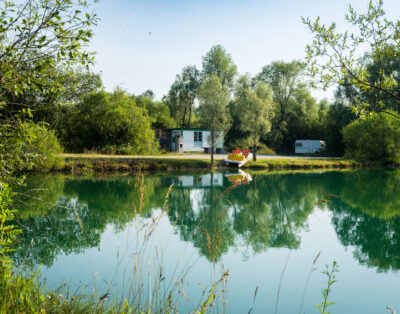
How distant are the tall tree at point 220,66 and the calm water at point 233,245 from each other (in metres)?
33.0

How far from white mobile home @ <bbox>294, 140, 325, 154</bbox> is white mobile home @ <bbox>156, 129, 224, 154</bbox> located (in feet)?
32.3

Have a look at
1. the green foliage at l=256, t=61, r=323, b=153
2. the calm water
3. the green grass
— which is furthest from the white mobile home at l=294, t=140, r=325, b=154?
the calm water

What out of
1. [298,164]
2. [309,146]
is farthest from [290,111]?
[298,164]

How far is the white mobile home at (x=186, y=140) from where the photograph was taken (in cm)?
3728

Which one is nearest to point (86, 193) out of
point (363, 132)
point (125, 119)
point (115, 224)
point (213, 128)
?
point (115, 224)

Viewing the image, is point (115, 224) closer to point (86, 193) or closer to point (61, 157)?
point (86, 193)

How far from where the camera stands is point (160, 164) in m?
24.6

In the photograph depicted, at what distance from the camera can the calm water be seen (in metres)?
4.86

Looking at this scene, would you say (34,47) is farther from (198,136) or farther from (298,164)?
(198,136)

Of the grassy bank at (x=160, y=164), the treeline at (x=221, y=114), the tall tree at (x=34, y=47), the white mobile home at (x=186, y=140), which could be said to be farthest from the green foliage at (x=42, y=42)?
the white mobile home at (x=186, y=140)

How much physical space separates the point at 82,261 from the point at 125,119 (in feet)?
80.7

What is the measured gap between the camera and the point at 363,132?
31.7m

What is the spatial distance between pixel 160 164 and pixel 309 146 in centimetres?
2236

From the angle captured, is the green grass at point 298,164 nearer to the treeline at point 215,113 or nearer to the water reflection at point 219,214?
the treeline at point 215,113
